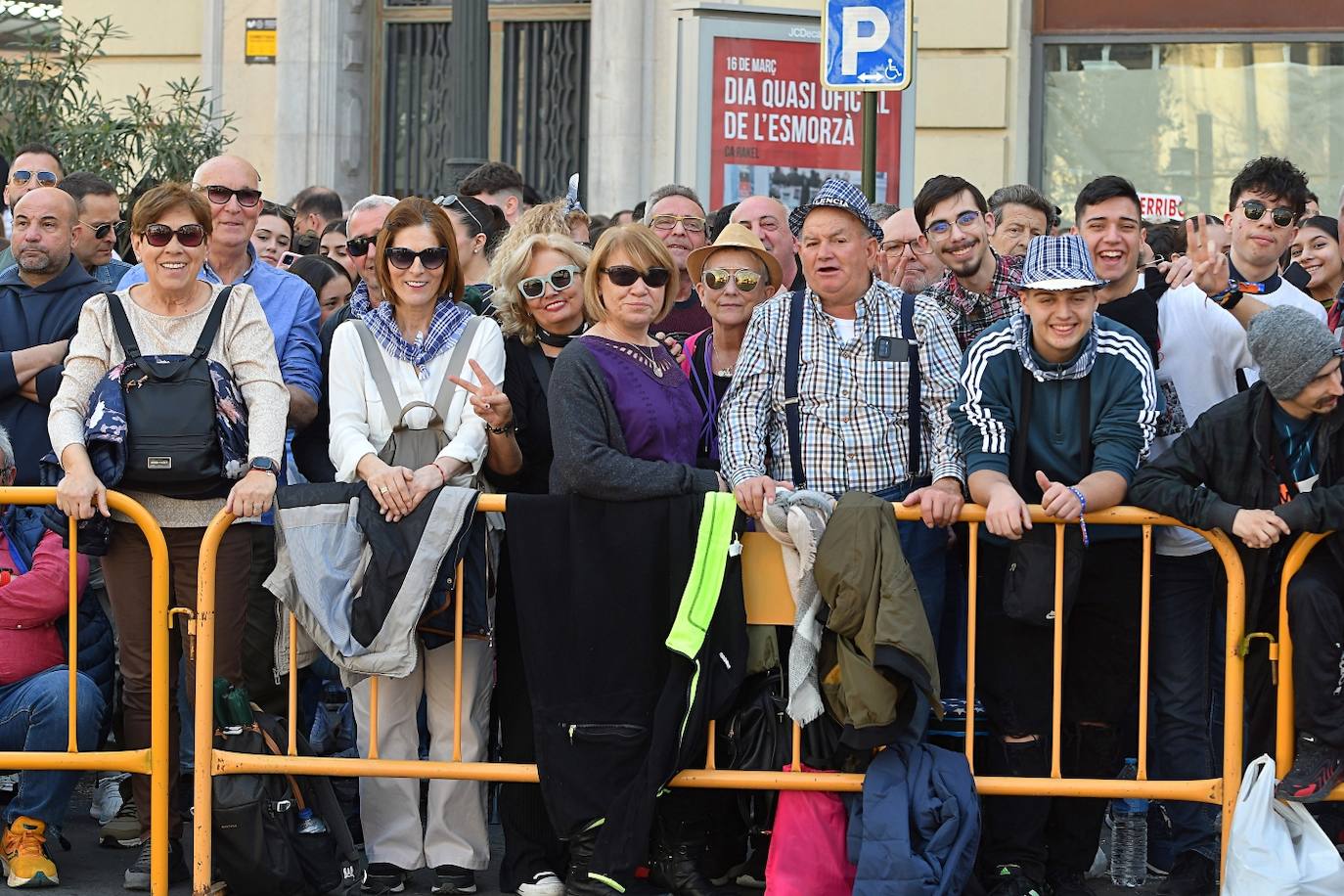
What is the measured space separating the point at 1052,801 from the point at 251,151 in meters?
9.25

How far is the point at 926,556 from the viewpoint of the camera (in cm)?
607

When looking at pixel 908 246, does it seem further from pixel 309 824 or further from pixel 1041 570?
pixel 309 824

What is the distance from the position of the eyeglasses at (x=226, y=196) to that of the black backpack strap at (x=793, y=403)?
2.22m

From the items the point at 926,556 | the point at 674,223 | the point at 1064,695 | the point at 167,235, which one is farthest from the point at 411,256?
the point at 1064,695

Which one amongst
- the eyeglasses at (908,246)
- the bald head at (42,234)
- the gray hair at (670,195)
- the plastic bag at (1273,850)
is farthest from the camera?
the gray hair at (670,195)

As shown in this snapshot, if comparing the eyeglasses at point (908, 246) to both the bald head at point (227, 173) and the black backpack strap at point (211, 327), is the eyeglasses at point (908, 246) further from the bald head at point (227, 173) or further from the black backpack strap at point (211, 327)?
the black backpack strap at point (211, 327)

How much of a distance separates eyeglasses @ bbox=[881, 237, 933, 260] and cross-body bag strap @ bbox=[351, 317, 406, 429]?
7.60ft

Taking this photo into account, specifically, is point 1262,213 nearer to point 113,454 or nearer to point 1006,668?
point 1006,668

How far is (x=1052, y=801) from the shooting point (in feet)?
20.5

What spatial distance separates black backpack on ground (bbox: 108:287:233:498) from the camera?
20.0 feet

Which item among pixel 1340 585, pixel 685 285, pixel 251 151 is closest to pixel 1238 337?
pixel 1340 585

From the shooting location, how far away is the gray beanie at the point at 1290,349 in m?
5.77

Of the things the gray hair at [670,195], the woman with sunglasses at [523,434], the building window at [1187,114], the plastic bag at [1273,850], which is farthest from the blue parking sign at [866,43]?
the building window at [1187,114]

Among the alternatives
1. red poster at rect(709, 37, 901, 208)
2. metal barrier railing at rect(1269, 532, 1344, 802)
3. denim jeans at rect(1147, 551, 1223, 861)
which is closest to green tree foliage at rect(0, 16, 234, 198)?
red poster at rect(709, 37, 901, 208)
